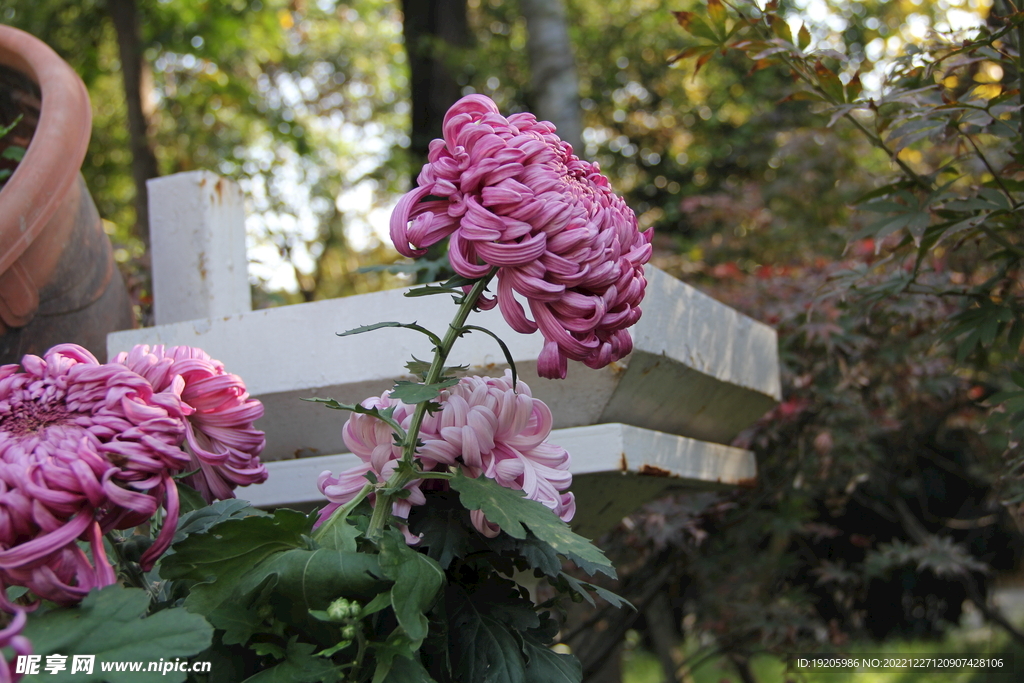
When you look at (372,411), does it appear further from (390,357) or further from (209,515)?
(390,357)

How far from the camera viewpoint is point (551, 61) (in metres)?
2.90

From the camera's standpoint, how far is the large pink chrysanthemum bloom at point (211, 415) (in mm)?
773

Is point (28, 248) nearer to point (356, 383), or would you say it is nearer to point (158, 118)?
point (356, 383)

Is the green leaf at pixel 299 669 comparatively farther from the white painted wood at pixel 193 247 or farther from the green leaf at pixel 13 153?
the green leaf at pixel 13 153

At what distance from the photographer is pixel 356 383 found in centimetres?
116

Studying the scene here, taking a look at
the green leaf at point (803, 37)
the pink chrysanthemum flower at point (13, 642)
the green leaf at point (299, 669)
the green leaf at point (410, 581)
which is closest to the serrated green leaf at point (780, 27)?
the green leaf at point (803, 37)

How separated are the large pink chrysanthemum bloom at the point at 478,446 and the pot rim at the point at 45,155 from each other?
546 millimetres

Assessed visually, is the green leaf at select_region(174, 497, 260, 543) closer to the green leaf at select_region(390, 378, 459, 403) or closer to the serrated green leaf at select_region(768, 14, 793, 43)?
the green leaf at select_region(390, 378, 459, 403)

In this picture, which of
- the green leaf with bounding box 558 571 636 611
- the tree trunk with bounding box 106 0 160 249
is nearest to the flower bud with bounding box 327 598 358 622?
the green leaf with bounding box 558 571 636 611

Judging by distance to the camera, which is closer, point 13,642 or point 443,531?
point 13,642

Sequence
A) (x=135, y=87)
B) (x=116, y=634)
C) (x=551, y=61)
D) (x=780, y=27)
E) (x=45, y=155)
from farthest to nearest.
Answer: (x=135, y=87) < (x=551, y=61) < (x=780, y=27) < (x=45, y=155) < (x=116, y=634)

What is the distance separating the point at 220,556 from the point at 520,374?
1.77 feet

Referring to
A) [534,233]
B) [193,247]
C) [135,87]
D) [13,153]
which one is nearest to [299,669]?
[534,233]

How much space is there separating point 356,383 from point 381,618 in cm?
49
